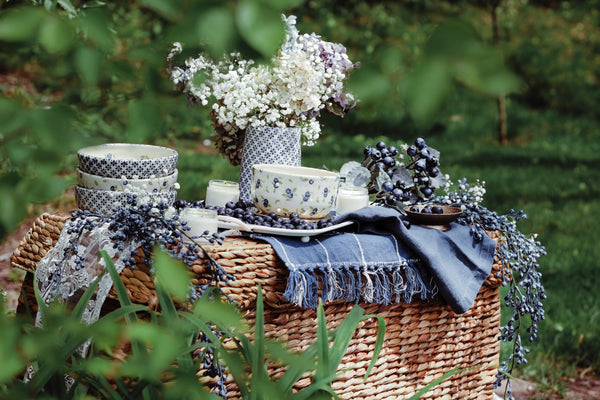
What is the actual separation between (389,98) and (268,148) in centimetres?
182

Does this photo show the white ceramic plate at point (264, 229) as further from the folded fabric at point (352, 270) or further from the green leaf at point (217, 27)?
the green leaf at point (217, 27)

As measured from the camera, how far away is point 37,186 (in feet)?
1.96

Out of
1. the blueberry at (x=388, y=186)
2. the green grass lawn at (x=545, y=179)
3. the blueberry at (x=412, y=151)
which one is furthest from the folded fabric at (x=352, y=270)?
the green grass lawn at (x=545, y=179)

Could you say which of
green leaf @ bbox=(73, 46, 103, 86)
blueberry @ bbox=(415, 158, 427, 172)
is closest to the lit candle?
blueberry @ bbox=(415, 158, 427, 172)

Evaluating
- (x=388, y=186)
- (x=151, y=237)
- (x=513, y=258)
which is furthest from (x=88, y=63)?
(x=513, y=258)

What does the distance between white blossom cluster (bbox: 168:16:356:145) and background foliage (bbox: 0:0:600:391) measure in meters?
0.36

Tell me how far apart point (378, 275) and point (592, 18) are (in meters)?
9.21

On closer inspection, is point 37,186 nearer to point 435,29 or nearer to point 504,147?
point 435,29

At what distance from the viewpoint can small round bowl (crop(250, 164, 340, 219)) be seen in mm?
2113

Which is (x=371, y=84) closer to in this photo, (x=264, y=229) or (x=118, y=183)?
(x=264, y=229)

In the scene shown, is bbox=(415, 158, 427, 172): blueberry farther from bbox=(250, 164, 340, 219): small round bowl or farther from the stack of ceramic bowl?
the stack of ceramic bowl

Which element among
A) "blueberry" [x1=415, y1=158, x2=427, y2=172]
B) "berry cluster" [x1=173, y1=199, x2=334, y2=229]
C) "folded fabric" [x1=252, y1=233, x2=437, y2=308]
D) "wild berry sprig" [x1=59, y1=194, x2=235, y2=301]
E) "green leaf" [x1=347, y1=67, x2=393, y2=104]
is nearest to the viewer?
"green leaf" [x1=347, y1=67, x2=393, y2=104]

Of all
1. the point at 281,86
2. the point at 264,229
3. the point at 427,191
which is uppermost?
the point at 281,86

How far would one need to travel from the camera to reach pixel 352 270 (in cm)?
203
